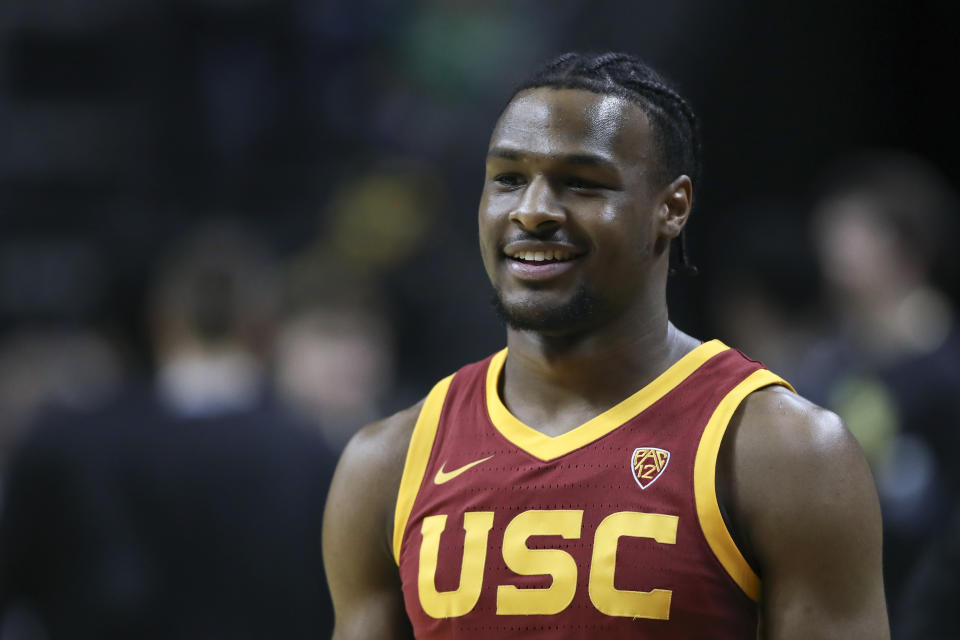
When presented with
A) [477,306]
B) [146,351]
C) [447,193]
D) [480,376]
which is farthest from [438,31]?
[480,376]

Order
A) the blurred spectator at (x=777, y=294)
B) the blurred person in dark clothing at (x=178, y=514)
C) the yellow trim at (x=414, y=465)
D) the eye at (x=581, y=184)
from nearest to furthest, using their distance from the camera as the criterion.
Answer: the eye at (x=581, y=184)
the yellow trim at (x=414, y=465)
the blurred person in dark clothing at (x=178, y=514)
the blurred spectator at (x=777, y=294)

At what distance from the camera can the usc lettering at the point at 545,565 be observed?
8.31ft

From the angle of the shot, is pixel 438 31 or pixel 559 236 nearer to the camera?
pixel 559 236

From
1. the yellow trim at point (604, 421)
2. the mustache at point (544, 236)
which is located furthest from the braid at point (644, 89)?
the yellow trim at point (604, 421)

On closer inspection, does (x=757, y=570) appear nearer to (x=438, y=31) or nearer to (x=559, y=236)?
(x=559, y=236)

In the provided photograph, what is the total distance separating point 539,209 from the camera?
2.69 meters

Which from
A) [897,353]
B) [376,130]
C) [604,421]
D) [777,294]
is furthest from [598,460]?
[376,130]

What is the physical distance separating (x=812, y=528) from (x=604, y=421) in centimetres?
47

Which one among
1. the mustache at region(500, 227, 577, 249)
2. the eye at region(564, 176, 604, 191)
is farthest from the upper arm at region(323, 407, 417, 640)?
the eye at region(564, 176, 604, 191)

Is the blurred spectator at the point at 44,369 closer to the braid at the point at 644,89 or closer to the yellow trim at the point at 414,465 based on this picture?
the yellow trim at the point at 414,465

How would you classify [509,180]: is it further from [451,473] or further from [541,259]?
[451,473]

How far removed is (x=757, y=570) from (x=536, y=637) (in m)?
0.42

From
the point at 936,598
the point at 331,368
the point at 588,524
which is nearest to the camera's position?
the point at 588,524

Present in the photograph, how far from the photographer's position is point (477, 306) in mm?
8078
